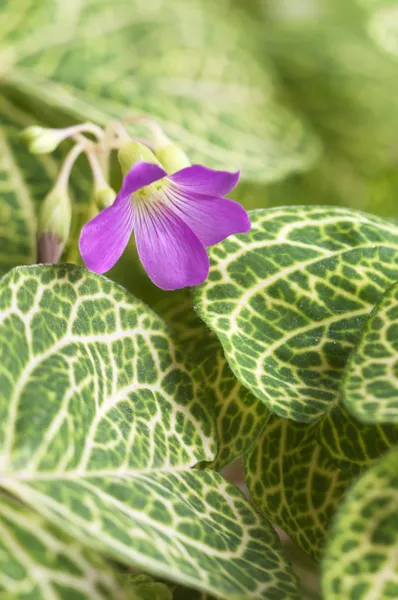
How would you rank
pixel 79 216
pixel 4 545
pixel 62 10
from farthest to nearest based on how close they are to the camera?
pixel 62 10 → pixel 79 216 → pixel 4 545

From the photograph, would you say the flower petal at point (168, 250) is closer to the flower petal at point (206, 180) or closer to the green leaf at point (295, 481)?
the flower petal at point (206, 180)

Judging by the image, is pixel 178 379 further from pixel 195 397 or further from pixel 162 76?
pixel 162 76

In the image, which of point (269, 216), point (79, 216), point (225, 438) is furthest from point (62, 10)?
point (225, 438)

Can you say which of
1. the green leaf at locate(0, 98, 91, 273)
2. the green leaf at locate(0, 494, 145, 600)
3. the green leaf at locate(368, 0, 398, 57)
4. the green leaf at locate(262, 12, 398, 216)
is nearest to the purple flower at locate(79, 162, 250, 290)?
the green leaf at locate(0, 98, 91, 273)

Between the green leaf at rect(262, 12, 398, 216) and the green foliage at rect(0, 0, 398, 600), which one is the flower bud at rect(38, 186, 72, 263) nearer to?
the green foliage at rect(0, 0, 398, 600)

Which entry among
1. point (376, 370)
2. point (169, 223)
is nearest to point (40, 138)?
point (169, 223)

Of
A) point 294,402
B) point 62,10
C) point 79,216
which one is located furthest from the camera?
point 62,10

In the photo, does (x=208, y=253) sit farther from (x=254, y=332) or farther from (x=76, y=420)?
(x=76, y=420)
